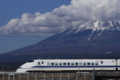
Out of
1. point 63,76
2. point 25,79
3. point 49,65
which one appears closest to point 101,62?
point 49,65

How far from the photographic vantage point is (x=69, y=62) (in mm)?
84250

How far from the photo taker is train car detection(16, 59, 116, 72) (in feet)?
275

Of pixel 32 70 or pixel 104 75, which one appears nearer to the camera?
pixel 104 75

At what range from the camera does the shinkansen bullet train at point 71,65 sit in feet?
275

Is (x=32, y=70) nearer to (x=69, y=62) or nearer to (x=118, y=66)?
(x=69, y=62)

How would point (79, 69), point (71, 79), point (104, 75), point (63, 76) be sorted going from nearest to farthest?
point (71, 79) < point (63, 76) < point (104, 75) < point (79, 69)

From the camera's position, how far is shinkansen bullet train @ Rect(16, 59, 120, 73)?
83.7 metres

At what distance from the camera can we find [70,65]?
276ft

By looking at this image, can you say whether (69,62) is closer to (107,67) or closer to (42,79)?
(107,67)

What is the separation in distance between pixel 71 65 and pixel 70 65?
0.57 ft

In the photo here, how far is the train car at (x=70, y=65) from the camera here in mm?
83688

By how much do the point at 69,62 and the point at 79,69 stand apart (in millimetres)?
2276

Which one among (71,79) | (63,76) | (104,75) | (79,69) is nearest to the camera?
(71,79)

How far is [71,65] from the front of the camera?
276 ft
